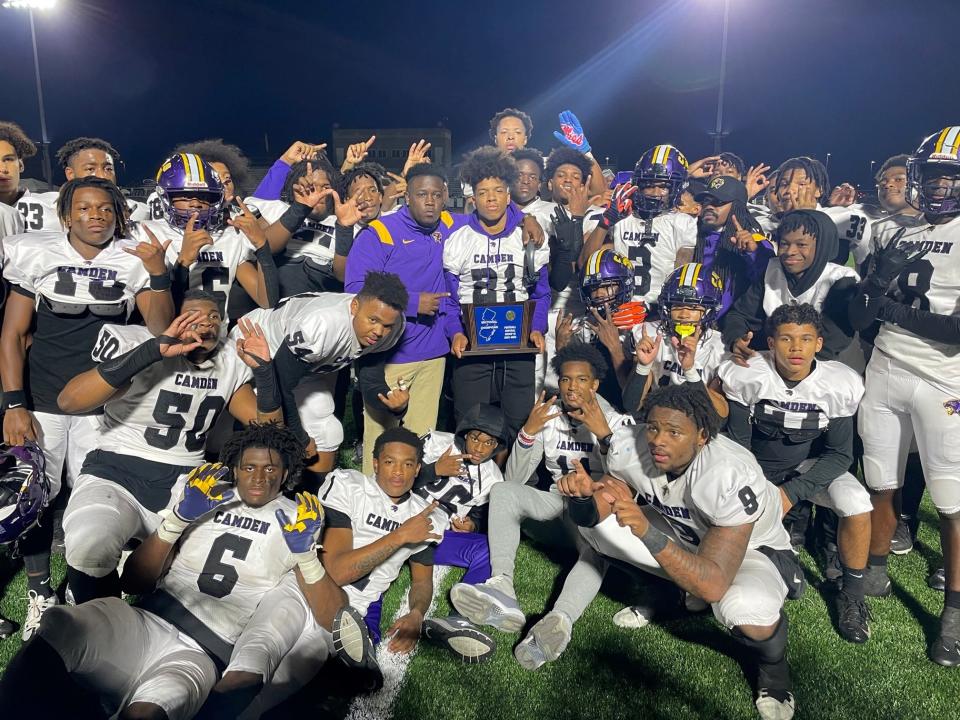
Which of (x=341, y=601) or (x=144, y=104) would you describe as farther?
(x=144, y=104)

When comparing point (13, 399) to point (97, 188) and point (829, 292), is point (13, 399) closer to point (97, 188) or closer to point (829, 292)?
point (97, 188)

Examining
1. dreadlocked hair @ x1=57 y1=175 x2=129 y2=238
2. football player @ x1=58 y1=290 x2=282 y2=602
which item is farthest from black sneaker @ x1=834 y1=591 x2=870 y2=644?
dreadlocked hair @ x1=57 y1=175 x2=129 y2=238

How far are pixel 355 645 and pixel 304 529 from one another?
0.59m

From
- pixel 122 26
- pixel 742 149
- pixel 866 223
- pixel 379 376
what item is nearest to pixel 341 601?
pixel 379 376

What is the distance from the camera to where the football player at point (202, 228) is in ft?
14.1

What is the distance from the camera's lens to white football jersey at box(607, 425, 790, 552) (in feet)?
10.9

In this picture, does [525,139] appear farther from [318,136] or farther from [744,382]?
[318,136]

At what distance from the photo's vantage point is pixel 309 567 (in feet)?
10.9

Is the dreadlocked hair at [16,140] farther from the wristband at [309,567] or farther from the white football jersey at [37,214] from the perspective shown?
the wristband at [309,567]

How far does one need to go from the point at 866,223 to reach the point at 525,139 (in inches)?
124

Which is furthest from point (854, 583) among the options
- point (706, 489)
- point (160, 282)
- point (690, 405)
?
point (160, 282)

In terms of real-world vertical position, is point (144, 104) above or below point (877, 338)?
above

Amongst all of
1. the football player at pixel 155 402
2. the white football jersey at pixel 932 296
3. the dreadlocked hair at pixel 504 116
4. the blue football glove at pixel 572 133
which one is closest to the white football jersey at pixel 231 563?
the football player at pixel 155 402

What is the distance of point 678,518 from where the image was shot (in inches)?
143
